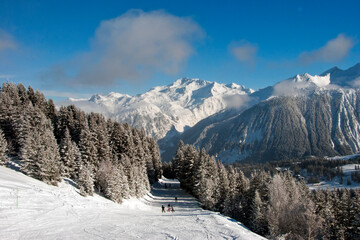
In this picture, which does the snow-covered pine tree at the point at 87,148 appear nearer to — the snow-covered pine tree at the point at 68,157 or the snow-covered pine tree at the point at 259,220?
the snow-covered pine tree at the point at 68,157

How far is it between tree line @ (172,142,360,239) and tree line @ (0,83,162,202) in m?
16.2

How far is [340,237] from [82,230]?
5299cm

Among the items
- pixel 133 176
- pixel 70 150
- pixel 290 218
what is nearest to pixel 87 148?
pixel 70 150

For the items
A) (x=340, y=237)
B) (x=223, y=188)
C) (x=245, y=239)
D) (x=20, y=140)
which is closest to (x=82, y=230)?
(x=245, y=239)

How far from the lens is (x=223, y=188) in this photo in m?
55.3

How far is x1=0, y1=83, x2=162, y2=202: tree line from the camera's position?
1449 inches

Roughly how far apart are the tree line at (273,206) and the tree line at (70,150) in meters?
16.2

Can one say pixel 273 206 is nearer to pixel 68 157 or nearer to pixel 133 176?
pixel 133 176

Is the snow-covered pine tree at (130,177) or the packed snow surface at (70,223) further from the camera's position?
the snow-covered pine tree at (130,177)

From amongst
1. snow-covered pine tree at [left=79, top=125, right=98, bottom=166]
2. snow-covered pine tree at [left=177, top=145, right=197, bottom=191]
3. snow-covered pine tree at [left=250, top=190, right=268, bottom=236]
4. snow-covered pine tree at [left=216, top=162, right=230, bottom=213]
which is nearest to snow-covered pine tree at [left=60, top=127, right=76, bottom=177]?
snow-covered pine tree at [left=79, top=125, right=98, bottom=166]

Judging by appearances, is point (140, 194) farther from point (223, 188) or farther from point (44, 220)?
point (44, 220)

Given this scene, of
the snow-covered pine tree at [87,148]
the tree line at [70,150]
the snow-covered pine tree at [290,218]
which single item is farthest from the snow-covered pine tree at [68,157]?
the snow-covered pine tree at [290,218]

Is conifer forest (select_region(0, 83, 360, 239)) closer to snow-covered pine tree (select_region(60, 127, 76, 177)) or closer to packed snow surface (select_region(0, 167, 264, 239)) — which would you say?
snow-covered pine tree (select_region(60, 127, 76, 177))

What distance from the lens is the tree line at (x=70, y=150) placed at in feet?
121
